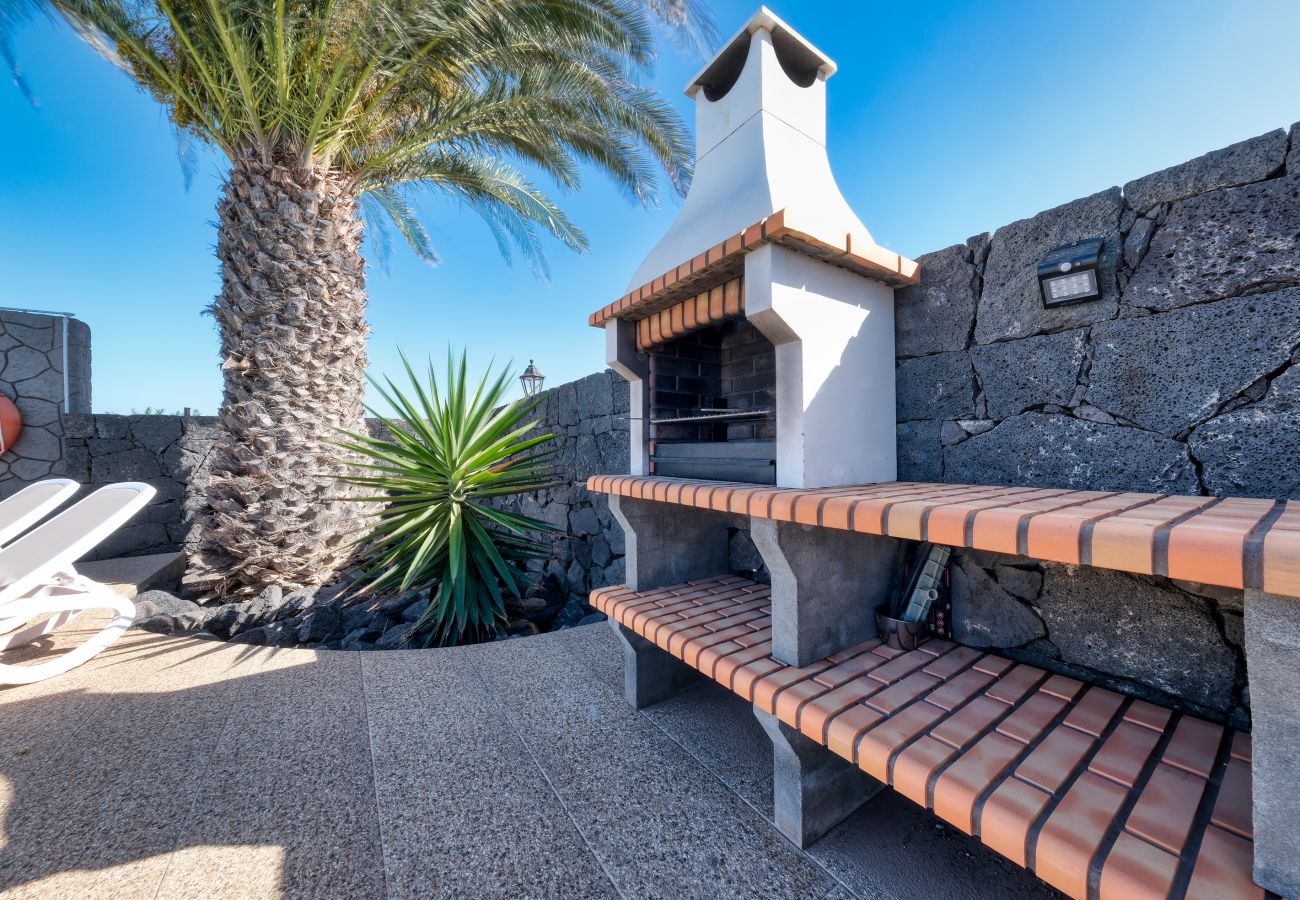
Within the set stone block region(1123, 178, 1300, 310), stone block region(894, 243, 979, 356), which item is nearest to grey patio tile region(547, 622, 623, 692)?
stone block region(894, 243, 979, 356)

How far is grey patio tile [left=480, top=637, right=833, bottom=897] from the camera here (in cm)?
132

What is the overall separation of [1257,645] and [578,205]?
5789 mm

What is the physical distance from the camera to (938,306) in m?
1.88

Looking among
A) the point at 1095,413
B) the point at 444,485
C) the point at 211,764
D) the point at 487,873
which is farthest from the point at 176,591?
the point at 1095,413

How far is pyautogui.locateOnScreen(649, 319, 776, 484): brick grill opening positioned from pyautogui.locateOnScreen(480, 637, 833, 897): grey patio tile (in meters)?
1.16

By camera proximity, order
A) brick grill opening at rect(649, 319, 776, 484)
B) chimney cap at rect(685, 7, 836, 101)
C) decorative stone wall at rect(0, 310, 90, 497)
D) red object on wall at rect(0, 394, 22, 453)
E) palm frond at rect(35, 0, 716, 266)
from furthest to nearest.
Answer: decorative stone wall at rect(0, 310, 90, 497) < red object on wall at rect(0, 394, 22, 453) < palm frond at rect(35, 0, 716, 266) < brick grill opening at rect(649, 319, 776, 484) < chimney cap at rect(685, 7, 836, 101)

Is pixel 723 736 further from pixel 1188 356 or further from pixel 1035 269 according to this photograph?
A: pixel 1035 269

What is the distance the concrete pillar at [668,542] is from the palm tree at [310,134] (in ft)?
8.23

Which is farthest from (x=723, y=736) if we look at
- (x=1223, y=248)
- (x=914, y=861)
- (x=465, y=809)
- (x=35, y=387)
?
(x=35, y=387)

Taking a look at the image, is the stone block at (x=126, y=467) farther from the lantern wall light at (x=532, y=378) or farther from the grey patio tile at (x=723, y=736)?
the grey patio tile at (x=723, y=736)

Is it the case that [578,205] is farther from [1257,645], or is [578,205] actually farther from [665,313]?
[1257,645]

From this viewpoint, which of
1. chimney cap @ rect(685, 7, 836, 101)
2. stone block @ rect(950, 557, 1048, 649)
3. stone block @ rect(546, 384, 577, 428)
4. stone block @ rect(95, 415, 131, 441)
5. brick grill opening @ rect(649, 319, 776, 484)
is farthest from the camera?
stone block @ rect(95, 415, 131, 441)

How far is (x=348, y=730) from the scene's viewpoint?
2.03 meters

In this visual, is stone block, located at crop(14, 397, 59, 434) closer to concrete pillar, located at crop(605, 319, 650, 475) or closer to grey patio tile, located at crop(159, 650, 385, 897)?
grey patio tile, located at crop(159, 650, 385, 897)
